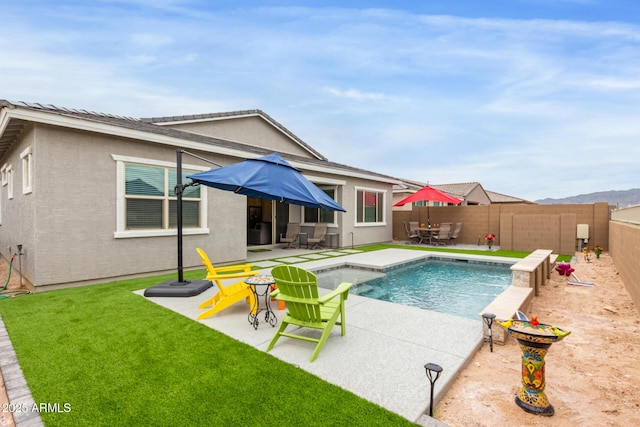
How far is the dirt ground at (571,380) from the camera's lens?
99.2 inches

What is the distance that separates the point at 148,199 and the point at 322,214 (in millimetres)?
8047

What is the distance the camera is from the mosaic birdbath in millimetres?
2559

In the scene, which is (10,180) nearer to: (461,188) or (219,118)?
(219,118)

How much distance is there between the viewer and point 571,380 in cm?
312

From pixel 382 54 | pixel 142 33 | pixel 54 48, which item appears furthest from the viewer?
pixel 382 54

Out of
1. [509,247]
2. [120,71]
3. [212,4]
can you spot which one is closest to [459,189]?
[509,247]

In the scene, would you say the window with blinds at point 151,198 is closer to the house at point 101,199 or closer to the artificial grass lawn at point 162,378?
the house at point 101,199

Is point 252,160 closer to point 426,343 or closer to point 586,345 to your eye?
point 426,343

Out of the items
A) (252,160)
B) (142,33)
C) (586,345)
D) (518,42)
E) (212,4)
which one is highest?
(212,4)

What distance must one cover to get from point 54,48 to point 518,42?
648 inches

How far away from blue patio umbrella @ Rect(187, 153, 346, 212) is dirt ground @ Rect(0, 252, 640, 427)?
299 centimetres

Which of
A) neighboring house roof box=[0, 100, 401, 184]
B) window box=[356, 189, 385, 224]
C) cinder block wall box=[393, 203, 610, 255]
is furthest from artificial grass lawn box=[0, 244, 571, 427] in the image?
cinder block wall box=[393, 203, 610, 255]

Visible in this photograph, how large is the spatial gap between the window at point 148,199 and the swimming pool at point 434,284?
13.6ft

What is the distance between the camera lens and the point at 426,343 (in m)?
3.76
